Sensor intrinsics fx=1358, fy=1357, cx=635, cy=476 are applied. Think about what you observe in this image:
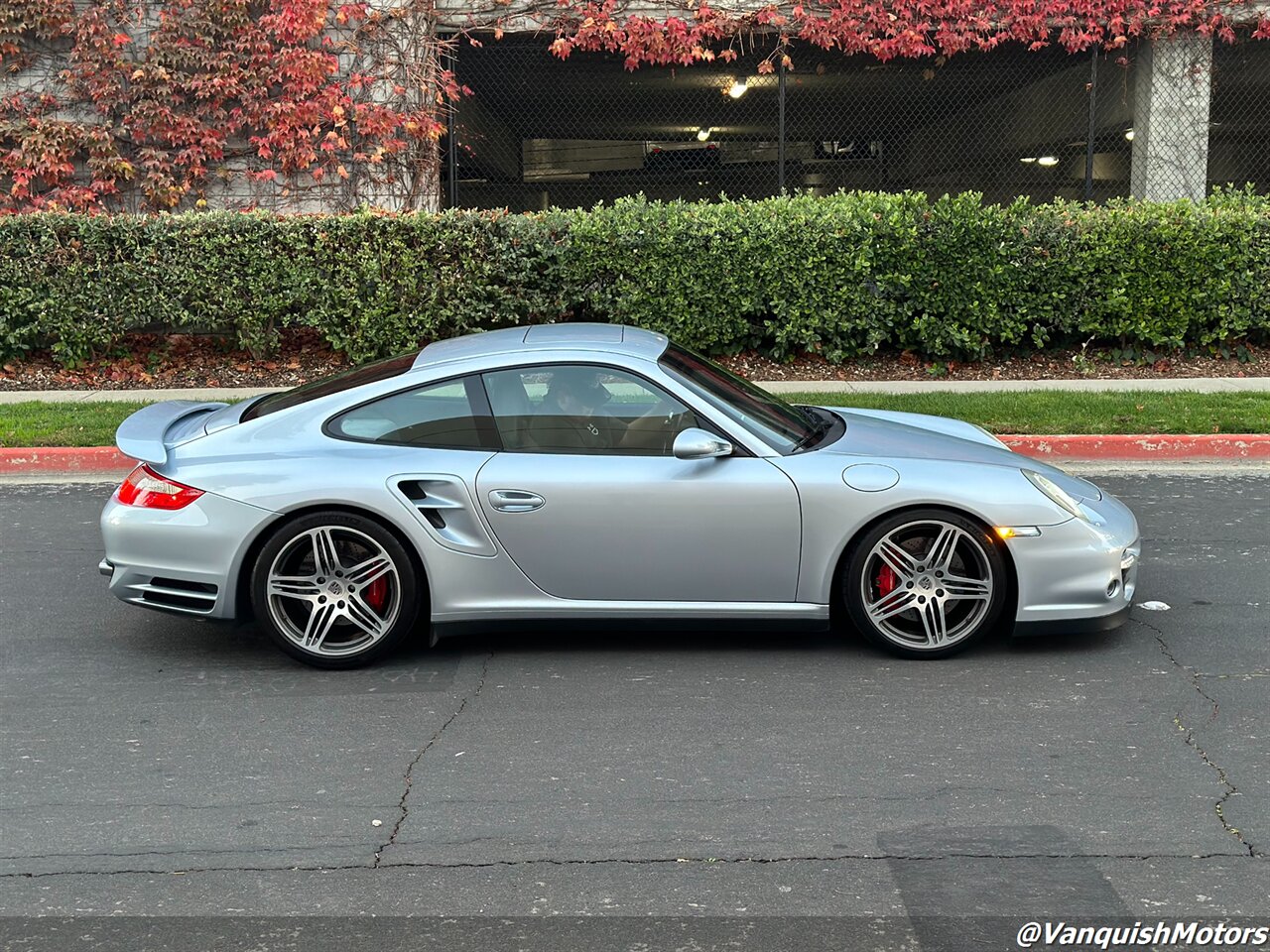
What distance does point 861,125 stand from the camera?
20.6m

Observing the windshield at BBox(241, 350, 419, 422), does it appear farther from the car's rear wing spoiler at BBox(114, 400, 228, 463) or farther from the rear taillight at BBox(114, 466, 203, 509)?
the rear taillight at BBox(114, 466, 203, 509)

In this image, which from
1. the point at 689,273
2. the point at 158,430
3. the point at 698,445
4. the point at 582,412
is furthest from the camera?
the point at 689,273

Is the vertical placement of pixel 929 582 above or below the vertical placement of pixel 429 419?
below

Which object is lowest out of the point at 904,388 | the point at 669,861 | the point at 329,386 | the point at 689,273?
the point at 669,861

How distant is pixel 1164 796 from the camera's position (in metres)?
4.20

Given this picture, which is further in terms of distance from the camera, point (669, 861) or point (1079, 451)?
point (1079, 451)

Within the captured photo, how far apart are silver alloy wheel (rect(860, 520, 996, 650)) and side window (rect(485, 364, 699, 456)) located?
3.13 feet

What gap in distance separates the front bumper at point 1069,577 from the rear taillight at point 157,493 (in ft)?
10.7

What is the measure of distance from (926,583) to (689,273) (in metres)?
7.98

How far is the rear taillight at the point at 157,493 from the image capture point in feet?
17.8

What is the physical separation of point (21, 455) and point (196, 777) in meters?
6.24

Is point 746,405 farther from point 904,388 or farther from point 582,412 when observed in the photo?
point 904,388

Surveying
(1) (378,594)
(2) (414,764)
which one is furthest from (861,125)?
(2) (414,764)

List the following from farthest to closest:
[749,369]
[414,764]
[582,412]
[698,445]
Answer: [749,369], [582,412], [698,445], [414,764]
